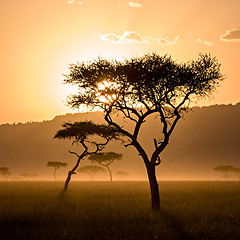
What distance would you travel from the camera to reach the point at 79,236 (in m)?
13.5

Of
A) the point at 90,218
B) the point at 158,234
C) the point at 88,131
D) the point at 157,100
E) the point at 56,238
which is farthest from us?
the point at 88,131

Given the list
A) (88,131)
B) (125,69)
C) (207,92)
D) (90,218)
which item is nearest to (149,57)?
(125,69)

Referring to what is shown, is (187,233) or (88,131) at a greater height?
(88,131)

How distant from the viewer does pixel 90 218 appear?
1767 centimetres

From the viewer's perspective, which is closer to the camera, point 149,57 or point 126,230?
point 126,230

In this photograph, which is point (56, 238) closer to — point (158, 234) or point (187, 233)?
point (158, 234)

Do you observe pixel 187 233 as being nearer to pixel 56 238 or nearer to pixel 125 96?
pixel 56 238

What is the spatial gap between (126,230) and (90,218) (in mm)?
3593

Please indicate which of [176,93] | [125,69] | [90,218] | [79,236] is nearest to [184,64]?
[176,93]

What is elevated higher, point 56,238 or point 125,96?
point 125,96

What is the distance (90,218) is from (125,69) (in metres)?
10.6

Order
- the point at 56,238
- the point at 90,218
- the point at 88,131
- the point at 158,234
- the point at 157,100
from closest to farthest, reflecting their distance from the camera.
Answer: the point at 56,238 → the point at 158,234 → the point at 90,218 → the point at 157,100 → the point at 88,131

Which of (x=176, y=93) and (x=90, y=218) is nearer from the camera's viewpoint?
(x=90, y=218)

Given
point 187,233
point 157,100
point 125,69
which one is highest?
point 125,69
